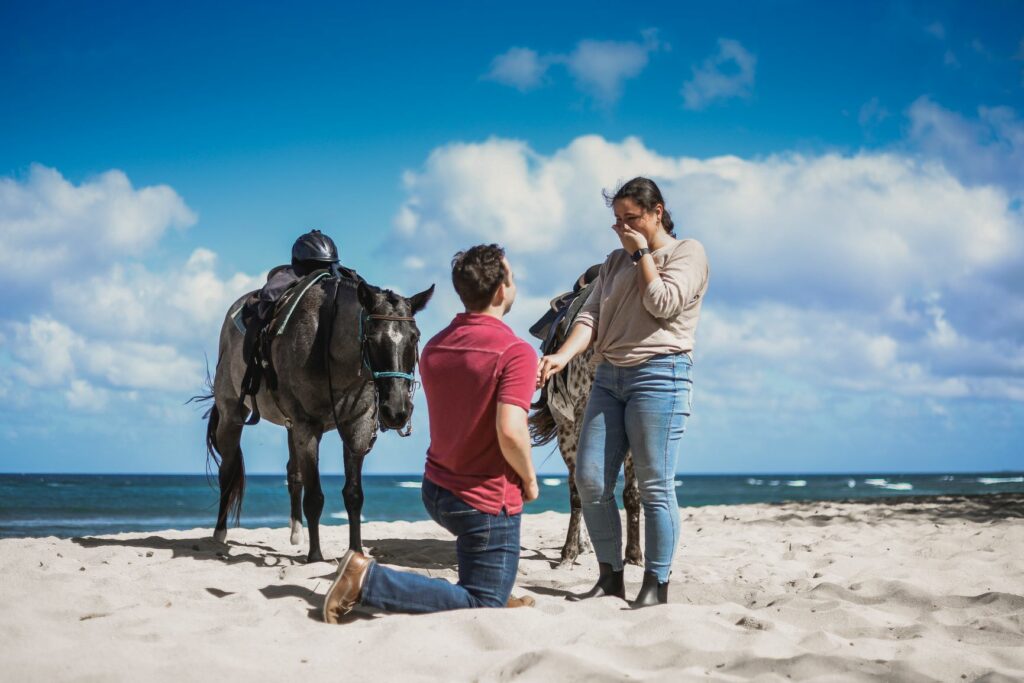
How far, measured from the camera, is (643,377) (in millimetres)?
4141

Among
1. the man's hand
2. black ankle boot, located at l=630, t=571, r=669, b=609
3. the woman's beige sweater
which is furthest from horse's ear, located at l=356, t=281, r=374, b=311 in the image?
black ankle boot, located at l=630, t=571, r=669, b=609

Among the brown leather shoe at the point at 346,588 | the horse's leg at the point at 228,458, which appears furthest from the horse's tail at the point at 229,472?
the brown leather shoe at the point at 346,588

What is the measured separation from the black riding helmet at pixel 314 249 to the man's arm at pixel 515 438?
3879mm

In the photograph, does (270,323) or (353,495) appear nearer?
(353,495)

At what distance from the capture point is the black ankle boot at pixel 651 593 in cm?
401

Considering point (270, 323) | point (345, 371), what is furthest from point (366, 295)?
point (270, 323)

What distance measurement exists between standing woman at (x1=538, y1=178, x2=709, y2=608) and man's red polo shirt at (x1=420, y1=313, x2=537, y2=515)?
1.36 ft

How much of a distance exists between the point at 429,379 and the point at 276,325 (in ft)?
9.78

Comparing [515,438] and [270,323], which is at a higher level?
[270,323]

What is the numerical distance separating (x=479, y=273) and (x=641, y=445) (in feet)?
4.03

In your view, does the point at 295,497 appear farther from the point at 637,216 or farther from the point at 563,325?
the point at 637,216

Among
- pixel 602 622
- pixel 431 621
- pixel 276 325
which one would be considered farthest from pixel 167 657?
pixel 276 325

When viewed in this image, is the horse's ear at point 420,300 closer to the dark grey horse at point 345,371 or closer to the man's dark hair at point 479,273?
the dark grey horse at point 345,371

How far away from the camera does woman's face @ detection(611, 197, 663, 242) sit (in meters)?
4.18
